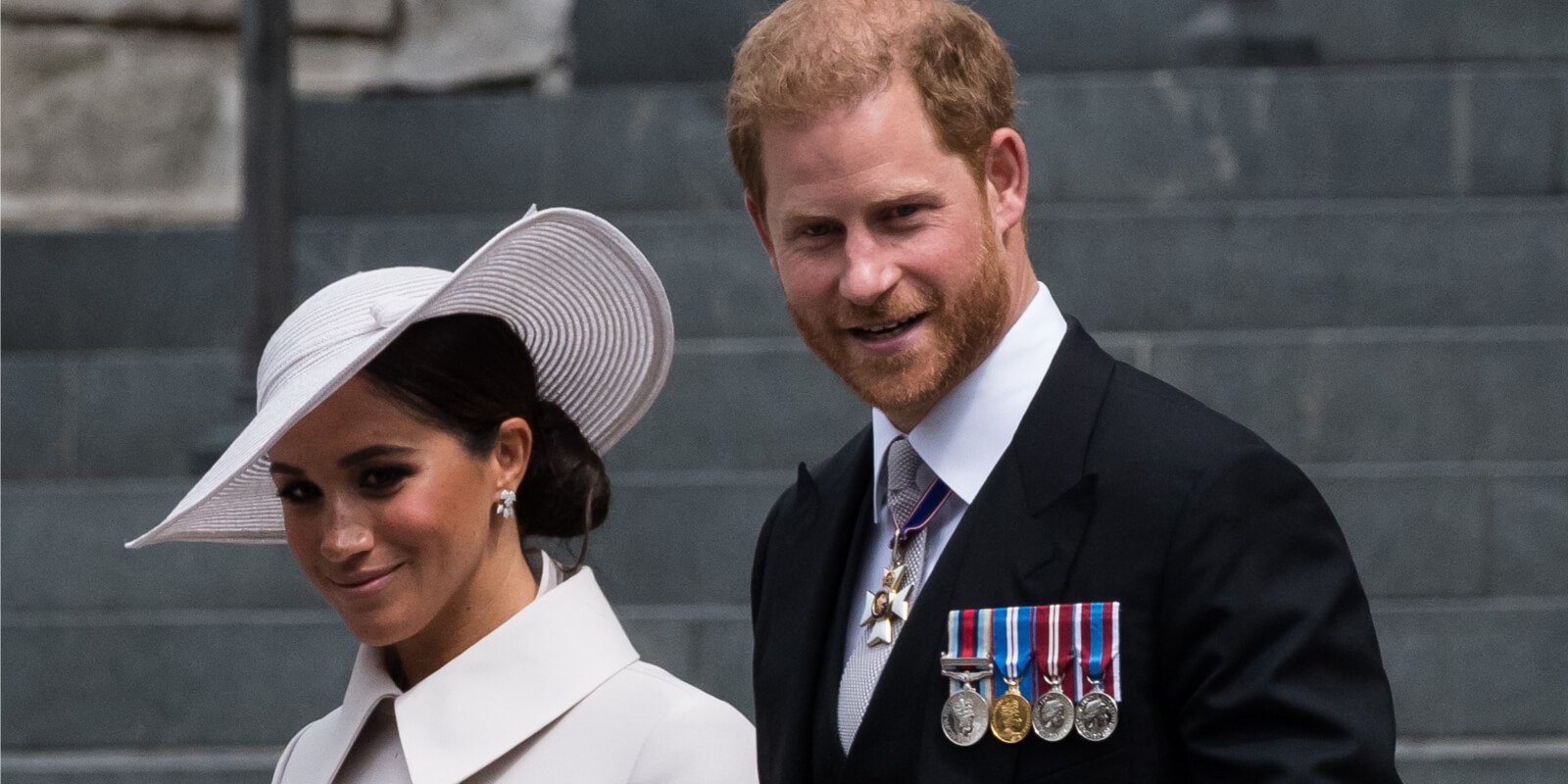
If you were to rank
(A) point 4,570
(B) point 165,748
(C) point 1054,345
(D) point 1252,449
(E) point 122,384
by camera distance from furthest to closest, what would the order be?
(E) point 122,384 < (A) point 4,570 < (B) point 165,748 < (C) point 1054,345 < (D) point 1252,449

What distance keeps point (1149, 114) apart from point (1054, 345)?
5350 millimetres

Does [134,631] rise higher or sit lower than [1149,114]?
lower

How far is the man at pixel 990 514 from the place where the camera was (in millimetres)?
2381

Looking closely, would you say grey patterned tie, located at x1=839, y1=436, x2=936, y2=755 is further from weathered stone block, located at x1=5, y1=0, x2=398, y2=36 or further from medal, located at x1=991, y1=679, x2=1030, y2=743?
weathered stone block, located at x1=5, y1=0, x2=398, y2=36

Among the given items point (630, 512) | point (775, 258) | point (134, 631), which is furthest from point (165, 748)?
point (775, 258)

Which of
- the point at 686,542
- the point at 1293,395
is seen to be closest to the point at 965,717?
the point at 686,542

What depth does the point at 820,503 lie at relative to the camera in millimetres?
3064

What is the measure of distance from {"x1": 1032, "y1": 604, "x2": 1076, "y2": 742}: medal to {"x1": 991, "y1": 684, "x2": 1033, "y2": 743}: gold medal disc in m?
0.01

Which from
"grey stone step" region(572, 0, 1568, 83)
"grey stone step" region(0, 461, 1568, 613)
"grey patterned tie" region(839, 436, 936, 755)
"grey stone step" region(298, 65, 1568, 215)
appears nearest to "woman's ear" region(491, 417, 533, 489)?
"grey patterned tie" region(839, 436, 936, 755)

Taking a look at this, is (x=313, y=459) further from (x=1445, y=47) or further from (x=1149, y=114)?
(x=1445, y=47)

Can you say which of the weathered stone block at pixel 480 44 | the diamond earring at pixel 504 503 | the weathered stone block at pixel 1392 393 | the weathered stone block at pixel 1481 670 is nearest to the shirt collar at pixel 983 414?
the diamond earring at pixel 504 503

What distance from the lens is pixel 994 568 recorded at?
8.55 ft

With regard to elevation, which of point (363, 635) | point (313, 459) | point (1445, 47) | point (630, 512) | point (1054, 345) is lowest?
point (630, 512)

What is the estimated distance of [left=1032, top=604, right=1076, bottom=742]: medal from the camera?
249 centimetres
